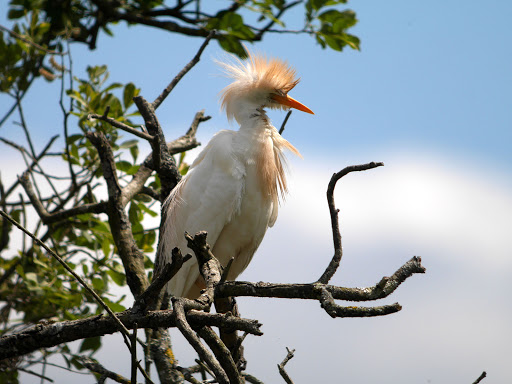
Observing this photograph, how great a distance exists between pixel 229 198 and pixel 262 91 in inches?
37.0

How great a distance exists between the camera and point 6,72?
4992mm

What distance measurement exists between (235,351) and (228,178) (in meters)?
1.58

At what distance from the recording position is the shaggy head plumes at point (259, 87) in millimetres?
4453

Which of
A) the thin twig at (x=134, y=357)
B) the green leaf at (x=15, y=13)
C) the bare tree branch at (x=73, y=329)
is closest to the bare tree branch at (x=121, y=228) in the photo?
the bare tree branch at (x=73, y=329)

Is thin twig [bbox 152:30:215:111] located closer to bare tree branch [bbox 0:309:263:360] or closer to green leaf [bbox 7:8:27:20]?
bare tree branch [bbox 0:309:263:360]

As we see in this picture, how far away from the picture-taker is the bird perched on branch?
13.2 ft

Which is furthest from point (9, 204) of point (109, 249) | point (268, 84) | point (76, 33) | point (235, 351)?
point (235, 351)

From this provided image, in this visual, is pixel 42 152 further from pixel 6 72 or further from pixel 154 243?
pixel 154 243

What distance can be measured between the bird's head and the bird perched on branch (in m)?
0.02

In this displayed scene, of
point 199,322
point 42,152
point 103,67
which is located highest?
point 103,67

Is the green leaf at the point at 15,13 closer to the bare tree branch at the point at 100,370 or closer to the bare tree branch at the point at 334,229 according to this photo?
the bare tree branch at the point at 100,370

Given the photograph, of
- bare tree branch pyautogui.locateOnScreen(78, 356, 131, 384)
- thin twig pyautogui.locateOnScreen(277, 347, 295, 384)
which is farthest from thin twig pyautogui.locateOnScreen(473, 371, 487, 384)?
bare tree branch pyautogui.locateOnScreen(78, 356, 131, 384)

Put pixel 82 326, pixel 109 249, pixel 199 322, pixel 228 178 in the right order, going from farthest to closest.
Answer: pixel 109 249 → pixel 228 178 → pixel 82 326 → pixel 199 322

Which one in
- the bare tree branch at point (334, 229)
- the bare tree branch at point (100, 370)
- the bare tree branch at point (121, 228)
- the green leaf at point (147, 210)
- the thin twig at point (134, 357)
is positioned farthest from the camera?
the green leaf at point (147, 210)
